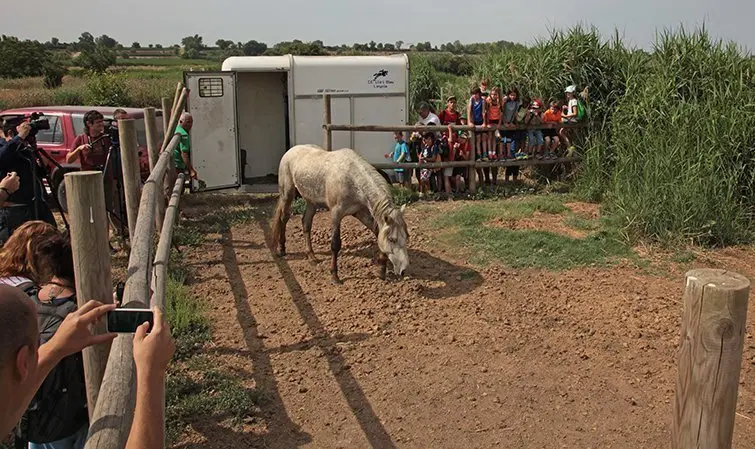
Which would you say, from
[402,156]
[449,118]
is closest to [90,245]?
[402,156]

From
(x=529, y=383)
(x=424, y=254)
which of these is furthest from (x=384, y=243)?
(x=529, y=383)

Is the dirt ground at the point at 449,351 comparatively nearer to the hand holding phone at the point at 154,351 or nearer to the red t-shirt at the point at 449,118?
the hand holding phone at the point at 154,351

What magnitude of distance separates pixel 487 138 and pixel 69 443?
9800 millimetres

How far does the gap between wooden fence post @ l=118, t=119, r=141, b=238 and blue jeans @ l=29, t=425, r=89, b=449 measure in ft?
8.60

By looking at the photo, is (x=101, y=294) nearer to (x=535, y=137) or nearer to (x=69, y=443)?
(x=69, y=443)

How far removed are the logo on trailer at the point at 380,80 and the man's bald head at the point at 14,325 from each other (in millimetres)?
11382

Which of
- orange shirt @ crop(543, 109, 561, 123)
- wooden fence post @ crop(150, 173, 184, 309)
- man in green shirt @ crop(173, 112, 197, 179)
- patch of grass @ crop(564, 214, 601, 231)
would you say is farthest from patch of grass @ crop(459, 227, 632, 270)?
man in green shirt @ crop(173, 112, 197, 179)

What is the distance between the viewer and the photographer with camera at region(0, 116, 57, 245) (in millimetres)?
5384

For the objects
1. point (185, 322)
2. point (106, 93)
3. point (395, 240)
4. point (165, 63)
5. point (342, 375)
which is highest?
point (165, 63)

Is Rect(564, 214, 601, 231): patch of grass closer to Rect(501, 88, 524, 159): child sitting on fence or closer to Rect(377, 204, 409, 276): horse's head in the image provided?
Rect(501, 88, 524, 159): child sitting on fence

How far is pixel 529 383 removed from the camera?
16.3ft

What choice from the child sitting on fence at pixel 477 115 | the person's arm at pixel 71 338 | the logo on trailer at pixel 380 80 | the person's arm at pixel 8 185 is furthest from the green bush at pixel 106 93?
the person's arm at pixel 71 338

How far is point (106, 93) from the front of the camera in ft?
76.0

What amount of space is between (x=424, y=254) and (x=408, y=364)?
2.97 metres
